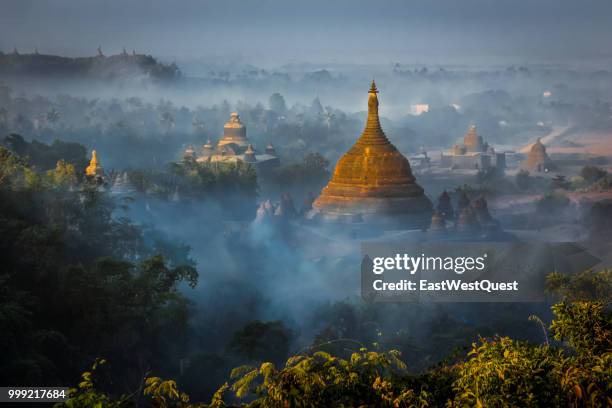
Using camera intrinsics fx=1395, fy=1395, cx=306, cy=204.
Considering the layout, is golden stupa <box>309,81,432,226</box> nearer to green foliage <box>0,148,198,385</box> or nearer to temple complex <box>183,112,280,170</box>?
temple complex <box>183,112,280,170</box>

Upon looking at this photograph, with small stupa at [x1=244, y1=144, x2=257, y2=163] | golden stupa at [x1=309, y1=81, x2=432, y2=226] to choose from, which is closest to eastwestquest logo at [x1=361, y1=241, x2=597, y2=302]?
golden stupa at [x1=309, y1=81, x2=432, y2=226]

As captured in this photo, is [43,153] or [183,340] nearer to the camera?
[183,340]

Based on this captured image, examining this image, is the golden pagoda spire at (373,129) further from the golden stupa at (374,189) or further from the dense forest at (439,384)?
the dense forest at (439,384)

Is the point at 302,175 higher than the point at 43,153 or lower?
lower

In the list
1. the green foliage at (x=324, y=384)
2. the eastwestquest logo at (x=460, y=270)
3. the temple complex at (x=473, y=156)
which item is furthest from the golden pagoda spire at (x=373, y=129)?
the green foliage at (x=324, y=384)

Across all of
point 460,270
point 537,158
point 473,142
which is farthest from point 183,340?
point 473,142

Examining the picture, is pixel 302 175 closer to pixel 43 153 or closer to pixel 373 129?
pixel 373 129
